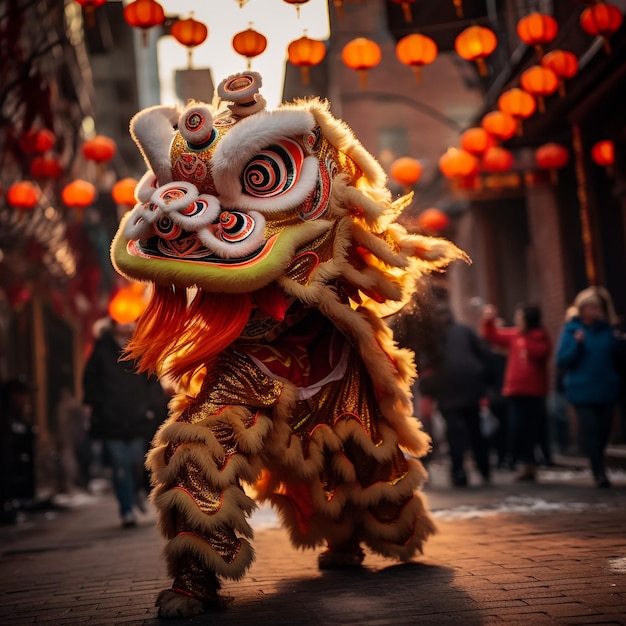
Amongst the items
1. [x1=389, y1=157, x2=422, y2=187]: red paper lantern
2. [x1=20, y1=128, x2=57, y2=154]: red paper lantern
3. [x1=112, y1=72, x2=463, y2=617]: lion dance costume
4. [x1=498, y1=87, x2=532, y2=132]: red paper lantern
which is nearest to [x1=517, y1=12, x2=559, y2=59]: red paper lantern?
[x1=498, y1=87, x2=532, y2=132]: red paper lantern

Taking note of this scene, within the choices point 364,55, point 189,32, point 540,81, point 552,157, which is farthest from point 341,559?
point 552,157

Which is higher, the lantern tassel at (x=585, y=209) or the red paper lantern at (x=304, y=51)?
the red paper lantern at (x=304, y=51)

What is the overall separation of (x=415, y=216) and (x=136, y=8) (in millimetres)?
4464

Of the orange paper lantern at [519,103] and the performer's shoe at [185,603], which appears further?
the orange paper lantern at [519,103]

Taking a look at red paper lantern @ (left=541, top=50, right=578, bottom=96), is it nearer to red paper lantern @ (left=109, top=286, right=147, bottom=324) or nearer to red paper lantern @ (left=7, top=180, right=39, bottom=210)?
red paper lantern @ (left=109, top=286, right=147, bottom=324)

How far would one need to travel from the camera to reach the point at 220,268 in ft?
14.6

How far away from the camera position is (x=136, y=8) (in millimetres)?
8906

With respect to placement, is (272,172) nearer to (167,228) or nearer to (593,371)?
(167,228)

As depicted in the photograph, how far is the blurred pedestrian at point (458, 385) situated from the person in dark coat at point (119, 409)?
8.96 feet

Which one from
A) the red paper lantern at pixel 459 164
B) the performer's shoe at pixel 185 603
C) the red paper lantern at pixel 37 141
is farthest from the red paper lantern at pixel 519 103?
the performer's shoe at pixel 185 603

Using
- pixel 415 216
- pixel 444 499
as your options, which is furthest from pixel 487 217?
pixel 415 216

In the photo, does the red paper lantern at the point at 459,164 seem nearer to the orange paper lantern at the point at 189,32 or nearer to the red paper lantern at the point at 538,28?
the red paper lantern at the point at 538,28

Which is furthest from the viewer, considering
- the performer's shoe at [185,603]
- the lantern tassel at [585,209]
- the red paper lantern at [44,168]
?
the red paper lantern at [44,168]

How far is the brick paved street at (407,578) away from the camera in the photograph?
391cm
